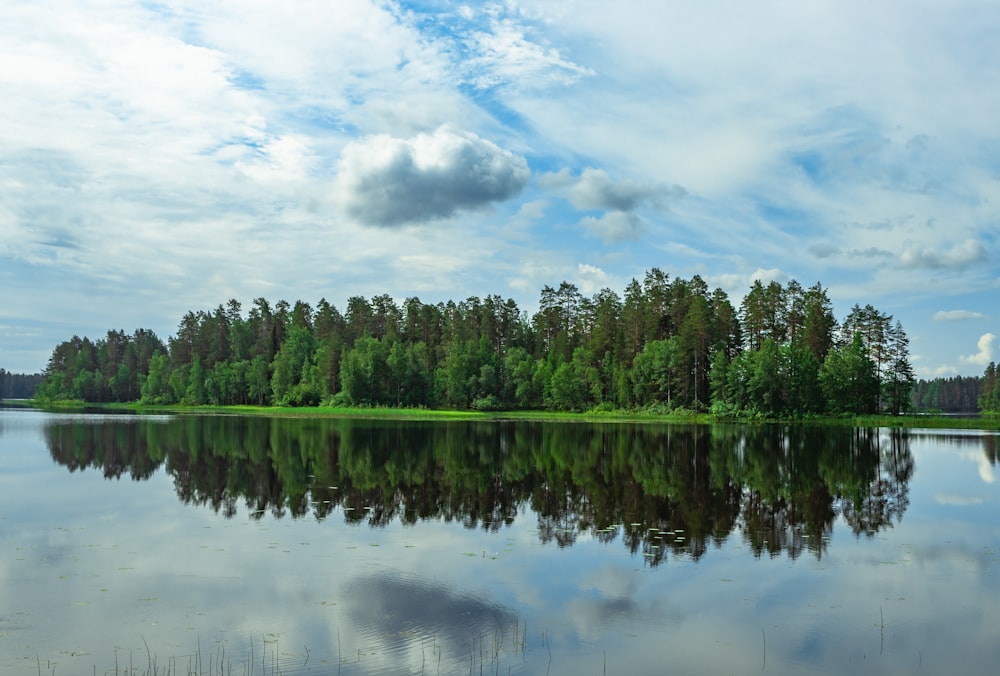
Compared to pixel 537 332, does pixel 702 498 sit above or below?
below

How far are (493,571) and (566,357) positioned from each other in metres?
122

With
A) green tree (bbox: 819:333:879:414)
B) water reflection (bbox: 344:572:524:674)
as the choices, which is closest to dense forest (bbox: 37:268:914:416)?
green tree (bbox: 819:333:879:414)

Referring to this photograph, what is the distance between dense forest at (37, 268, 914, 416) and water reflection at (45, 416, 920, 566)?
46923 mm

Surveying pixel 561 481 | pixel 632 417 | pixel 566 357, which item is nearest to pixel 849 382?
pixel 632 417

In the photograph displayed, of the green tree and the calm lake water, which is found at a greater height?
the green tree

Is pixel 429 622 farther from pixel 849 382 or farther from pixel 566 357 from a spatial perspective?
pixel 566 357

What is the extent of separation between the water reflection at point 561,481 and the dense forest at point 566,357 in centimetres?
4692

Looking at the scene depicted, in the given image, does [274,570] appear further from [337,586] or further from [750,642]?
[750,642]

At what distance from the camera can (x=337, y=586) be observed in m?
17.5

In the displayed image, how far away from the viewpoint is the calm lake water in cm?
1341

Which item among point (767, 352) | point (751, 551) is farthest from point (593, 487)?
point (767, 352)

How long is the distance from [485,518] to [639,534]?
5.88 metres

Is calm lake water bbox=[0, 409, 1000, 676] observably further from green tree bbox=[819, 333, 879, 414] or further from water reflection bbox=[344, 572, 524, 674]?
green tree bbox=[819, 333, 879, 414]

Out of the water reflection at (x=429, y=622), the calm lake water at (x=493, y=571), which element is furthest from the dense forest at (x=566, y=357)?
the water reflection at (x=429, y=622)
